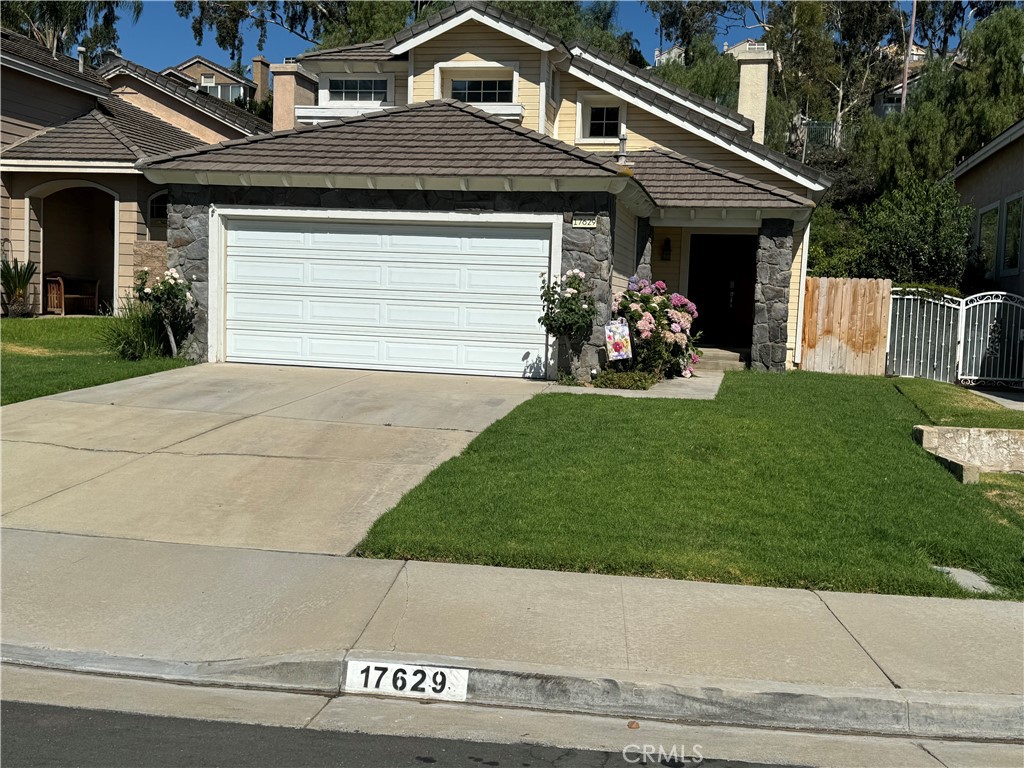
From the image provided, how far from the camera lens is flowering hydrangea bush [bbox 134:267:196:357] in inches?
566

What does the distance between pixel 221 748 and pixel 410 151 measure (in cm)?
1143

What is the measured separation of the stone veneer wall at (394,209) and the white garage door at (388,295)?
12.8 inches

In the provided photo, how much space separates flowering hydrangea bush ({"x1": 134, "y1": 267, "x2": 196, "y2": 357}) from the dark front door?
1058 cm

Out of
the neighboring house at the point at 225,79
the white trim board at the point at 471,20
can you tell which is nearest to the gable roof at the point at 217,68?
the neighboring house at the point at 225,79

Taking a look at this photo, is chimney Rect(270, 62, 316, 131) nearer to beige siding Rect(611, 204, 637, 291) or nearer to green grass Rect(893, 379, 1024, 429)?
beige siding Rect(611, 204, 637, 291)

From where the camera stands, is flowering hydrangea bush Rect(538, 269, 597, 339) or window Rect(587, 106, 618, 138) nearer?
flowering hydrangea bush Rect(538, 269, 597, 339)

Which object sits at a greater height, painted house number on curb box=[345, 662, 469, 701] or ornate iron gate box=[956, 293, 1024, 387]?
ornate iron gate box=[956, 293, 1024, 387]

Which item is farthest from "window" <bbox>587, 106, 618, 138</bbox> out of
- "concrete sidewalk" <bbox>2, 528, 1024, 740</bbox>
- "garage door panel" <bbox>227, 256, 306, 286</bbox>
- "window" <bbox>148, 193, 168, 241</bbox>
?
"concrete sidewalk" <bbox>2, 528, 1024, 740</bbox>

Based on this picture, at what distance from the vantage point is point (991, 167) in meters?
21.5

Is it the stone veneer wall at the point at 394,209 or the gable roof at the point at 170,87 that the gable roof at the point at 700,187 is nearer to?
the stone veneer wall at the point at 394,209

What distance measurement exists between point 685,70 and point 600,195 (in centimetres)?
2845

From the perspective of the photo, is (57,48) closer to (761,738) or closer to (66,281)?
(66,281)

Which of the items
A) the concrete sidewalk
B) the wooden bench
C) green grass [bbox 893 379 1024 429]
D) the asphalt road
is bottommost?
the asphalt road

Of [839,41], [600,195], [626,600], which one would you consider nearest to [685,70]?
[839,41]
